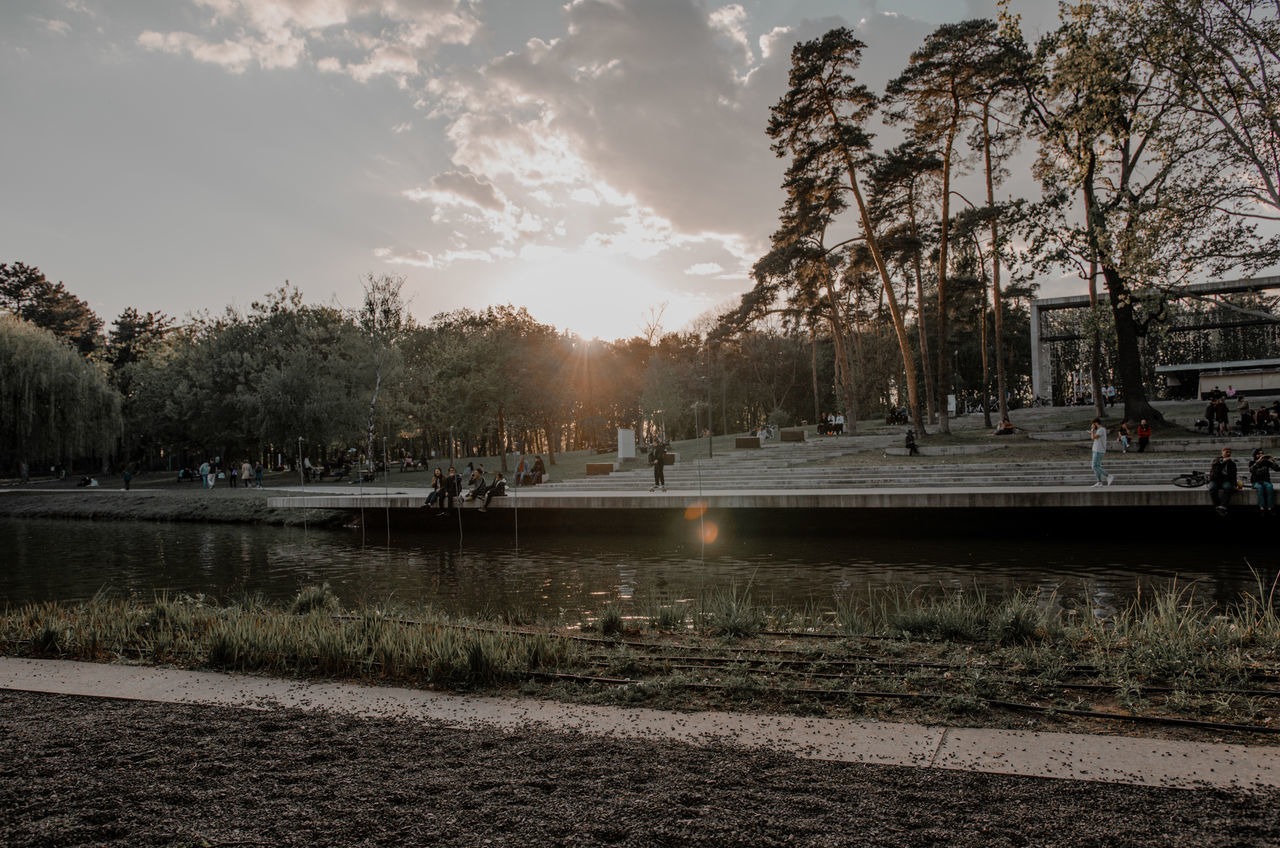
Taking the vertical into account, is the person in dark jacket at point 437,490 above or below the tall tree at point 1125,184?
below

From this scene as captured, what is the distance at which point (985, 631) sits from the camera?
23.0ft

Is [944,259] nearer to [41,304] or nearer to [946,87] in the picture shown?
[946,87]

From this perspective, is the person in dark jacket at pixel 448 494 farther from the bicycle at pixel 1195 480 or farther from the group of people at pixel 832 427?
the group of people at pixel 832 427

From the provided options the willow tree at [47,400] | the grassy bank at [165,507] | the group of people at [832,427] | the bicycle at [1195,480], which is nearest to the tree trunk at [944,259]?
the group of people at [832,427]

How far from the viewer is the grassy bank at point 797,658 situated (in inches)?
193

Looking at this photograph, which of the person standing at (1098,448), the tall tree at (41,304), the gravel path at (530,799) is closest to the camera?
the gravel path at (530,799)

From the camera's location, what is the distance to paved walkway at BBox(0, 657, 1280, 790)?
12.8 ft

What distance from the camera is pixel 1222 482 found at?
1608 centimetres

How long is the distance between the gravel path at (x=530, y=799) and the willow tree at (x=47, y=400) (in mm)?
44673

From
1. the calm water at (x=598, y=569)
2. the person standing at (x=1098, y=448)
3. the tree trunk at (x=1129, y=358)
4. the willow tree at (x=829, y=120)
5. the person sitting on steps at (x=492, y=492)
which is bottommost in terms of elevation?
the calm water at (x=598, y=569)

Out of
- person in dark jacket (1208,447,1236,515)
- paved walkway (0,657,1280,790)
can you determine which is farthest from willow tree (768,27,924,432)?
paved walkway (0,657,1280,790)

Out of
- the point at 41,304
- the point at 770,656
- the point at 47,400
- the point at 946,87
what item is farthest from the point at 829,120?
the point at 41,304

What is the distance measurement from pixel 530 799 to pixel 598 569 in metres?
11.9

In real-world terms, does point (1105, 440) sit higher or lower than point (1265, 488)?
higher
